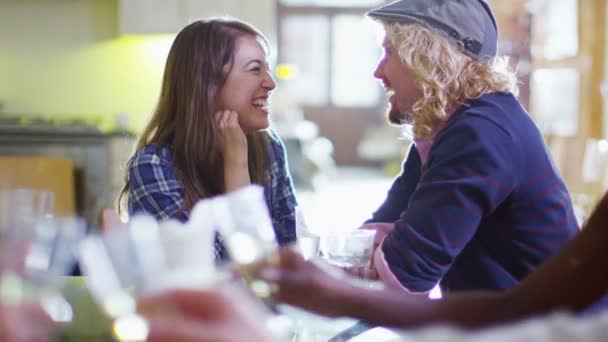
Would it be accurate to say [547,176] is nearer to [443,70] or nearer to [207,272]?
[443,70]

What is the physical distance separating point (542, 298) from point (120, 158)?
3.85 meters

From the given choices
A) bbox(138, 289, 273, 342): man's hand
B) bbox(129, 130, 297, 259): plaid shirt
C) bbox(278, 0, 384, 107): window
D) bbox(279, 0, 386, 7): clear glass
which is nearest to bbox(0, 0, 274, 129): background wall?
bbox(129, 130, 297, 259): plaid shirt

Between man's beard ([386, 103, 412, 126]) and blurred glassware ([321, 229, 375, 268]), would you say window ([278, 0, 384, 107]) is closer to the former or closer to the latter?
man's beard ([386, 103, 412, 126])

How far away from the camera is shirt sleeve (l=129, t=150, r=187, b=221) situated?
6.47ft

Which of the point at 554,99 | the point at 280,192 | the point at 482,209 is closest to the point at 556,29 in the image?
the point at 554,99

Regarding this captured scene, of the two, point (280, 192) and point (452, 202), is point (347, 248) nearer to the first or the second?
point (452, 202)

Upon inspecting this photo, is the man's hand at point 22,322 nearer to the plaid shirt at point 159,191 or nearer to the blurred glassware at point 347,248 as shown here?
the blurred glassware at point 347,248

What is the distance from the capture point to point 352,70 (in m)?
12.7

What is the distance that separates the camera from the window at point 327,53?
12.5 meters

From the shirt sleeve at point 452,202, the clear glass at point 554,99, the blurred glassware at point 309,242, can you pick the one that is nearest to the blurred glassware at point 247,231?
the blurred glassware at point 309,242

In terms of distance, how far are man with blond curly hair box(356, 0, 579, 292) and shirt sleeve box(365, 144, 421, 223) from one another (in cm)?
18

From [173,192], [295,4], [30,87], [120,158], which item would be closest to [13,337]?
[173,192]

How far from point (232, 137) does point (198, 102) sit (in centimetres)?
12

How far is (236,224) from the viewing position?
35.5 inches
